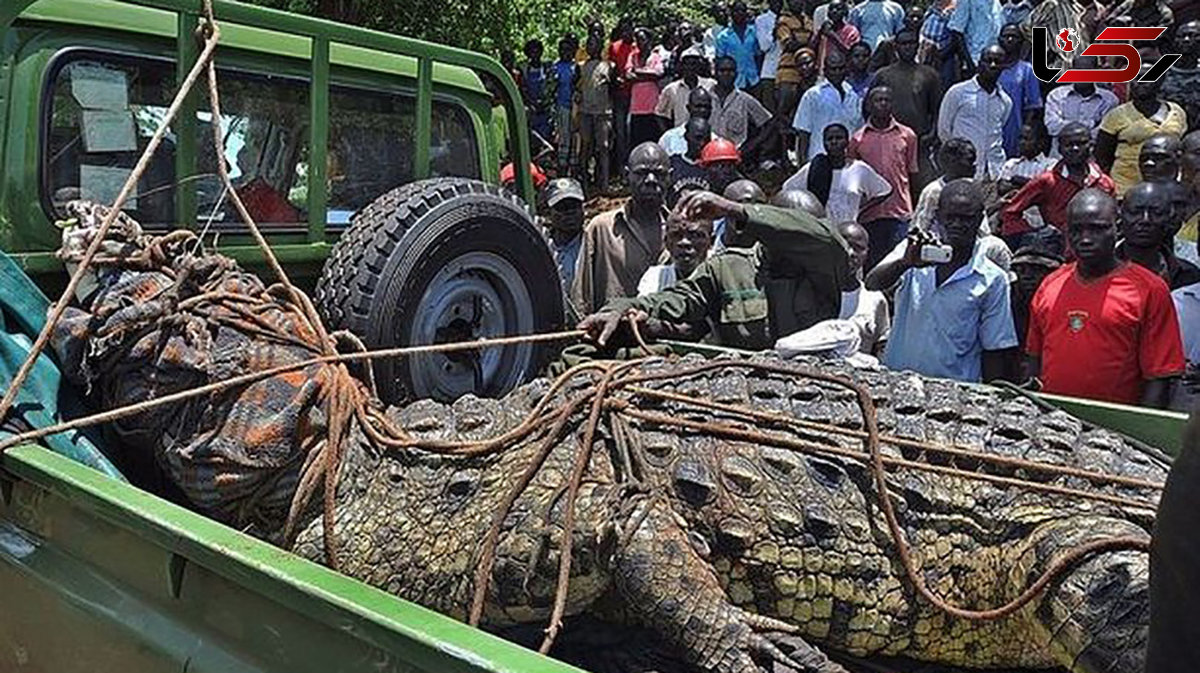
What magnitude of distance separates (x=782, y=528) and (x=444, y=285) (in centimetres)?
150

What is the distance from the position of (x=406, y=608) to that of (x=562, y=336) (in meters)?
1.66

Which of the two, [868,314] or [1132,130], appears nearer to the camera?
[868,314]

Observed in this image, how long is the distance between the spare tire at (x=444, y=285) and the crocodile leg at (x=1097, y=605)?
1951 millimetres

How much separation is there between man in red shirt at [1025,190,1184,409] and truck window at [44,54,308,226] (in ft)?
8.94

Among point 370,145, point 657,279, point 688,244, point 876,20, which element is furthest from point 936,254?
point 876,20

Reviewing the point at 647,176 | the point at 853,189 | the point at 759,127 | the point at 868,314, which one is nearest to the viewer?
the point at 868,314

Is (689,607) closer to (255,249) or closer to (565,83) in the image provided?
(255,249)

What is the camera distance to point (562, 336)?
3469 millimetres

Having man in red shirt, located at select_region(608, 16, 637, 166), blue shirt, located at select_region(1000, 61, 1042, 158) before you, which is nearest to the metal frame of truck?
blue shirt, located at select_region(1000, 61, 1042, 158)

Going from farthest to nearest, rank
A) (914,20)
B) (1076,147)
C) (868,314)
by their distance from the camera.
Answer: (914,20) < (1076,147) < (868,314)

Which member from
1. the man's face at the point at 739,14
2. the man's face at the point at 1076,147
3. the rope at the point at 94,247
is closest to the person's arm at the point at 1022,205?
the man's face at the point at 1076,147

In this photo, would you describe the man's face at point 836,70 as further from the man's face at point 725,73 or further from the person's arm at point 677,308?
the person's arm at point 677,308

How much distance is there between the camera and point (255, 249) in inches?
145

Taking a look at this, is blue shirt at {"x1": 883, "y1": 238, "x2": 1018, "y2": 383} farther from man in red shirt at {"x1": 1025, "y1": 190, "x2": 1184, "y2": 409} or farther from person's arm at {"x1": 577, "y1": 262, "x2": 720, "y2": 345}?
person's arm at {"x1": 577, "y1": 262, "x2": 720, "y2": 345}
